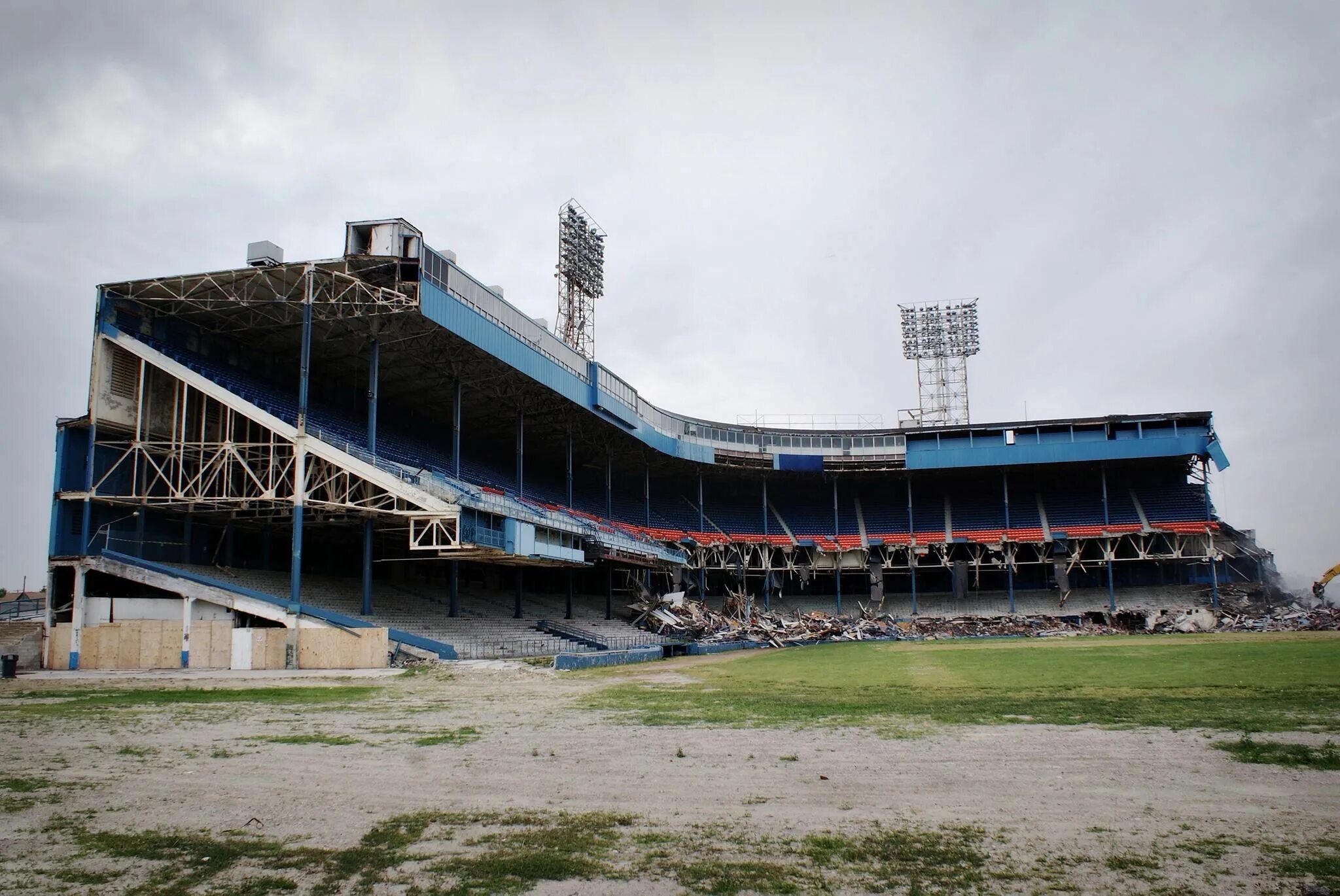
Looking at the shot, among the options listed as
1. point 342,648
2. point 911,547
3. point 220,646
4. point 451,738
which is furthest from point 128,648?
point 911,547

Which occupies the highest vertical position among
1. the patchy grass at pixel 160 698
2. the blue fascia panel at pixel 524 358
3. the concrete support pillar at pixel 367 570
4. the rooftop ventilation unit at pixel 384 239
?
the rooftop ventilation unit at pixel 384 239

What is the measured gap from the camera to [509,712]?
52.2 feet

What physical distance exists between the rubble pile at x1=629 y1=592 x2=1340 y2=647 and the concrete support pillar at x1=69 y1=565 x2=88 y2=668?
26873mm

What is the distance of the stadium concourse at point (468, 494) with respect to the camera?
1235 inches

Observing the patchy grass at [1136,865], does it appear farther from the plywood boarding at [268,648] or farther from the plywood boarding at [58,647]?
the plywood boarding at [58,647]

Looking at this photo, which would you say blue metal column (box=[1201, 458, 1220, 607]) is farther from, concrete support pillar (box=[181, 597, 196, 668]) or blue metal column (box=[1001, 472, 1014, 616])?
concrete support pillar (box=[181, 597, 196, 668])

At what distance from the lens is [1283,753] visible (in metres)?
9.90

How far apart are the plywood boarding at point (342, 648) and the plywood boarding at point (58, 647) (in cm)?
844

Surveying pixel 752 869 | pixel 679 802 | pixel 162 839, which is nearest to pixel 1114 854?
pixel 752 869

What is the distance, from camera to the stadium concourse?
31.4m

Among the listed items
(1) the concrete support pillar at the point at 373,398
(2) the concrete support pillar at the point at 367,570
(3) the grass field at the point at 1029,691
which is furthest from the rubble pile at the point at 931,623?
(1) the concrete support pillar at the point at 373,398

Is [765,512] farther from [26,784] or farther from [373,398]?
[26,784]

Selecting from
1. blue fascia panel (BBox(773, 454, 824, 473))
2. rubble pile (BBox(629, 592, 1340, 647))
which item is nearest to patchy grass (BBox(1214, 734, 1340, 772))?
rubble pile (BBox(629, 592, 1340, 647))

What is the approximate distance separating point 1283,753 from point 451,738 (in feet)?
35.2
